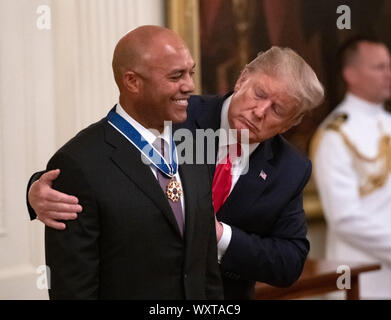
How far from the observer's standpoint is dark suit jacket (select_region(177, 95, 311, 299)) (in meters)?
2.37

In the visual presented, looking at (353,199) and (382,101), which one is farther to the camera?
(382,101)

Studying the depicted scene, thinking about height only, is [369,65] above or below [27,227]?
above

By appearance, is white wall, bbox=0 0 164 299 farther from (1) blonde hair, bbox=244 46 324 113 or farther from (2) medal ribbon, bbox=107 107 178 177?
(2) medal ribbon, bbox=107 107 178 177

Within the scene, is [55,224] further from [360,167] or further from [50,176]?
[360,167]

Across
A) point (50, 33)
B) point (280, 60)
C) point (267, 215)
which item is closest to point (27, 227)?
point (50, 33)

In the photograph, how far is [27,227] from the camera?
3326mm

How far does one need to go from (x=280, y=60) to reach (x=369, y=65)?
10.9ft

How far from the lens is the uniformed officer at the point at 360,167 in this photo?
5.05 meters

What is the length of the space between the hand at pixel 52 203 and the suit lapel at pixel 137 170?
16cm

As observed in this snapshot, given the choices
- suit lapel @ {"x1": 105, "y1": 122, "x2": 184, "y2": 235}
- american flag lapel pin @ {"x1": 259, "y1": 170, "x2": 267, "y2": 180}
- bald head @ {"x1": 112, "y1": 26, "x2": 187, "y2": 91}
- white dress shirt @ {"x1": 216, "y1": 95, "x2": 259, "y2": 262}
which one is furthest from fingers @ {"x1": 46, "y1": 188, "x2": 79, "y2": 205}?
american flag lapel pin @ {"x1": 259, "y1": 170, "x2": 267, "y2": 180}

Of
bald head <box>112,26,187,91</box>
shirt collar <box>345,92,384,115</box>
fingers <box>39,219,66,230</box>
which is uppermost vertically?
bald head <box>112,26,187,91</box>

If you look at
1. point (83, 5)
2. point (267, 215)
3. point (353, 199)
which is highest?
point (83, 5)

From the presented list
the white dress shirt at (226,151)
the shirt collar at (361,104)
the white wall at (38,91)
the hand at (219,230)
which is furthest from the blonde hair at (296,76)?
the shirt collar at (361,104)

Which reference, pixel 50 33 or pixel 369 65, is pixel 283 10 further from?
pixel 50 33
